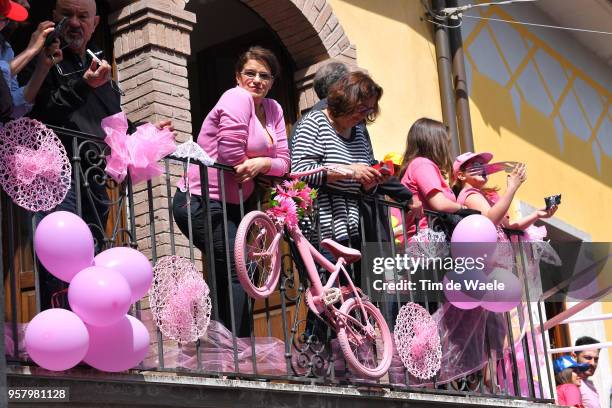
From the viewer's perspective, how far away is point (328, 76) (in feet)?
24.8

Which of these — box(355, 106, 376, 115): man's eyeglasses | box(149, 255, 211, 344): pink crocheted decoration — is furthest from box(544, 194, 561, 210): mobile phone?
box(149, 255, 211, 344): pink crocheted decoration

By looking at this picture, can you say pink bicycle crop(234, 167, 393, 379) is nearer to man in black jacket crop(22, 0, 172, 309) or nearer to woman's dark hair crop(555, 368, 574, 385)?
man in black jacket crop(22, 0, 172, 309)

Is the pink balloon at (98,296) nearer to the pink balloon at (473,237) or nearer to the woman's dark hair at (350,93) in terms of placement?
the woman's dark hair at (350,93)

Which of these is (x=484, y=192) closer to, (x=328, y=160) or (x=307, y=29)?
(x=328, y=160)

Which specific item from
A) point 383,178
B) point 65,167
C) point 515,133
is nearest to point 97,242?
point 65,167

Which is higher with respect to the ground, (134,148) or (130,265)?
(134,148)

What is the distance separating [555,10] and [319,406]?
25.2 feet

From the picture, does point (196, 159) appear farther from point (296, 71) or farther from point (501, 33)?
point (501, 33)

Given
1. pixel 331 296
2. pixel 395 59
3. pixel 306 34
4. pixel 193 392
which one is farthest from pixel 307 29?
pixel 193 392

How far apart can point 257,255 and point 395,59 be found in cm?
427

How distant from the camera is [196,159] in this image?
6.57 m

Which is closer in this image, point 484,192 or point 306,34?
point 484,192

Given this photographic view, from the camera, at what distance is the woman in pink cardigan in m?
6.72

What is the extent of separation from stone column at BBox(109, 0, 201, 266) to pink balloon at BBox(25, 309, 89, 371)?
8.71 ft
